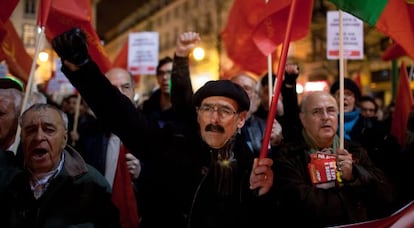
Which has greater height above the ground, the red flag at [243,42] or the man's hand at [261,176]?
the red flag at [243,42]

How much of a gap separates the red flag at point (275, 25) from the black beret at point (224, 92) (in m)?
1.30

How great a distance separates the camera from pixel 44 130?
2.83m

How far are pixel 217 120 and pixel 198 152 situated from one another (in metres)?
0.25

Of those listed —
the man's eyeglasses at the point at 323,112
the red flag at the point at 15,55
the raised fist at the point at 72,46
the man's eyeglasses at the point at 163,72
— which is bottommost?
the man's eyeglasses at the point at 323,112

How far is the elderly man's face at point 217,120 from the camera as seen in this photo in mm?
2832

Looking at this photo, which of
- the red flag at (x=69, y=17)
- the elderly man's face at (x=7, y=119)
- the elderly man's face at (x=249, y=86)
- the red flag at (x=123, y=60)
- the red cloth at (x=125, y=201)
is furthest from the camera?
the red flag at (x=123, y=60)

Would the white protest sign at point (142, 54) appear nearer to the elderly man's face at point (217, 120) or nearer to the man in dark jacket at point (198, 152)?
the man in dark jacket at point (198, 152)

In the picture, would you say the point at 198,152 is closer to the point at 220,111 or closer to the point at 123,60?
the point at 220,111

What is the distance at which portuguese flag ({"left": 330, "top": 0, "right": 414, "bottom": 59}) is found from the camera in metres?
3.37

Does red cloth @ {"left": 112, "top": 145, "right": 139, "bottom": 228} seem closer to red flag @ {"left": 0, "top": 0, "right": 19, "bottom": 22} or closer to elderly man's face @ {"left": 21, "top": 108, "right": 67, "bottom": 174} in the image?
elderly man's face @ {"left": 21, "top": 108, "right": 67, "bottom": 174}

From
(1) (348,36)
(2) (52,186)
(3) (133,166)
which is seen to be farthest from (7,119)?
(1) (348,36)

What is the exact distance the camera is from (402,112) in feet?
16.9

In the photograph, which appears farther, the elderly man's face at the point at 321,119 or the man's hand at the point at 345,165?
the elderly man's face at the point at 321,119

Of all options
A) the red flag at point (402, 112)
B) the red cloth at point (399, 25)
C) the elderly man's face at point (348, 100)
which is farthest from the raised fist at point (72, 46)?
the red flag at point (402, 112)
